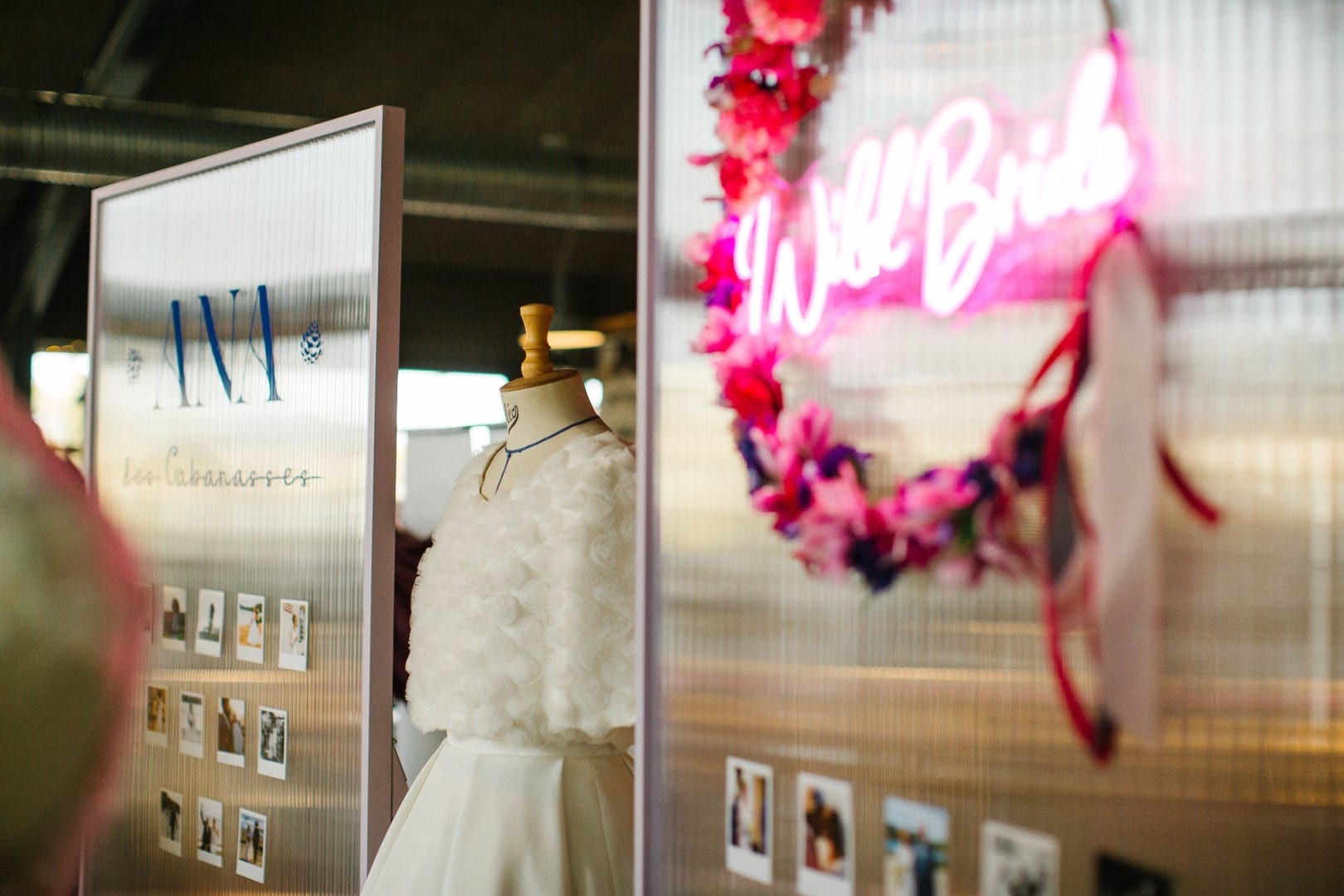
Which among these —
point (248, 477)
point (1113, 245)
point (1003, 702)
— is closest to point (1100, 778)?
point (1003, 702)

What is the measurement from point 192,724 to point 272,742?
33cm

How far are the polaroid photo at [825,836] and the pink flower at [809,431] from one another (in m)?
0.45

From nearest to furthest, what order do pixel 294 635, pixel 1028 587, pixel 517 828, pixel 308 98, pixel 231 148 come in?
pixel 1028 587, pixel 517 828, pixel 294 635, pixel 231 148, pixel 308 98

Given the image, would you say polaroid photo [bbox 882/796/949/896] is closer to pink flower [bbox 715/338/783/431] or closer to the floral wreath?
the floral wreath

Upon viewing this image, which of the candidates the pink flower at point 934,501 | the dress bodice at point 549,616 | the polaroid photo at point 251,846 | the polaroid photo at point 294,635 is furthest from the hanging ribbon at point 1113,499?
the polaroid photo at point 251,846

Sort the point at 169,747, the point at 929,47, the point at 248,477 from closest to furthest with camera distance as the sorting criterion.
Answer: the point at 929,47
the point at 248,477
the point at 169,747

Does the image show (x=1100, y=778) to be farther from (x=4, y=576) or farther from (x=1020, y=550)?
(x=4, y=576)

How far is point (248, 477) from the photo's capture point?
2760 millimetres

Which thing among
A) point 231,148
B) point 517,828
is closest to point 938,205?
point 517,828

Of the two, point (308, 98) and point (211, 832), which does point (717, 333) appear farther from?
point (308, 98)

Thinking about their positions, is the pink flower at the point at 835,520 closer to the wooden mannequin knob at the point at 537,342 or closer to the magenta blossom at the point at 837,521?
the magenta blossom at the point at 837,521

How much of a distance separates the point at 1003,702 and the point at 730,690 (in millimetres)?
513

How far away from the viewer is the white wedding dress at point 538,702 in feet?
6.89

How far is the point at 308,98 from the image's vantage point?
6609 mm
